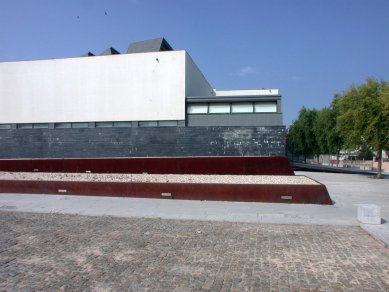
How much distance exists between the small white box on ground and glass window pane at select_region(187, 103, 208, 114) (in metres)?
17.6

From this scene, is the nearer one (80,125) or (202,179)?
(202,179)

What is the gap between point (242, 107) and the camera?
2558cm

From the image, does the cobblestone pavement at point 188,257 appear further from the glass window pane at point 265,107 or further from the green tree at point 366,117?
the green tree at point 366,117

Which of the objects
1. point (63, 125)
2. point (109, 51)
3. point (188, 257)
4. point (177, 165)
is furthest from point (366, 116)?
point (109, 51)

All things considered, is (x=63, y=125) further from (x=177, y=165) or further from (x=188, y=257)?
(x=188, y=257)

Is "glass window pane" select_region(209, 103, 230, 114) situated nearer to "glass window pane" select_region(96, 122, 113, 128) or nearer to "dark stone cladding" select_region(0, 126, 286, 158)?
"dark stone cladding" select_region(0, 126, 286, 158)

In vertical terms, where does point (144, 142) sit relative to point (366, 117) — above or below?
below

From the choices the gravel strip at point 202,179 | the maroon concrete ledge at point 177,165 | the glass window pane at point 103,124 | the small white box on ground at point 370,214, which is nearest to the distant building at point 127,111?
the glass window pane at point 103,124

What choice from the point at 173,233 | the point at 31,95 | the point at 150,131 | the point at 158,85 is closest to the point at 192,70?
the point at 158,85

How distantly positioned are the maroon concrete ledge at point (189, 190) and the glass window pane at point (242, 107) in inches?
535

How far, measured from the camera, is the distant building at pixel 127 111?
72.9 ft

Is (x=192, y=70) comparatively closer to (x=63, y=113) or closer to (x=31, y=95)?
(x=63, y=113)

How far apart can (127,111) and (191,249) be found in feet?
69.7

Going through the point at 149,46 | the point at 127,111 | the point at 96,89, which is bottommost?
the point at 127,111
